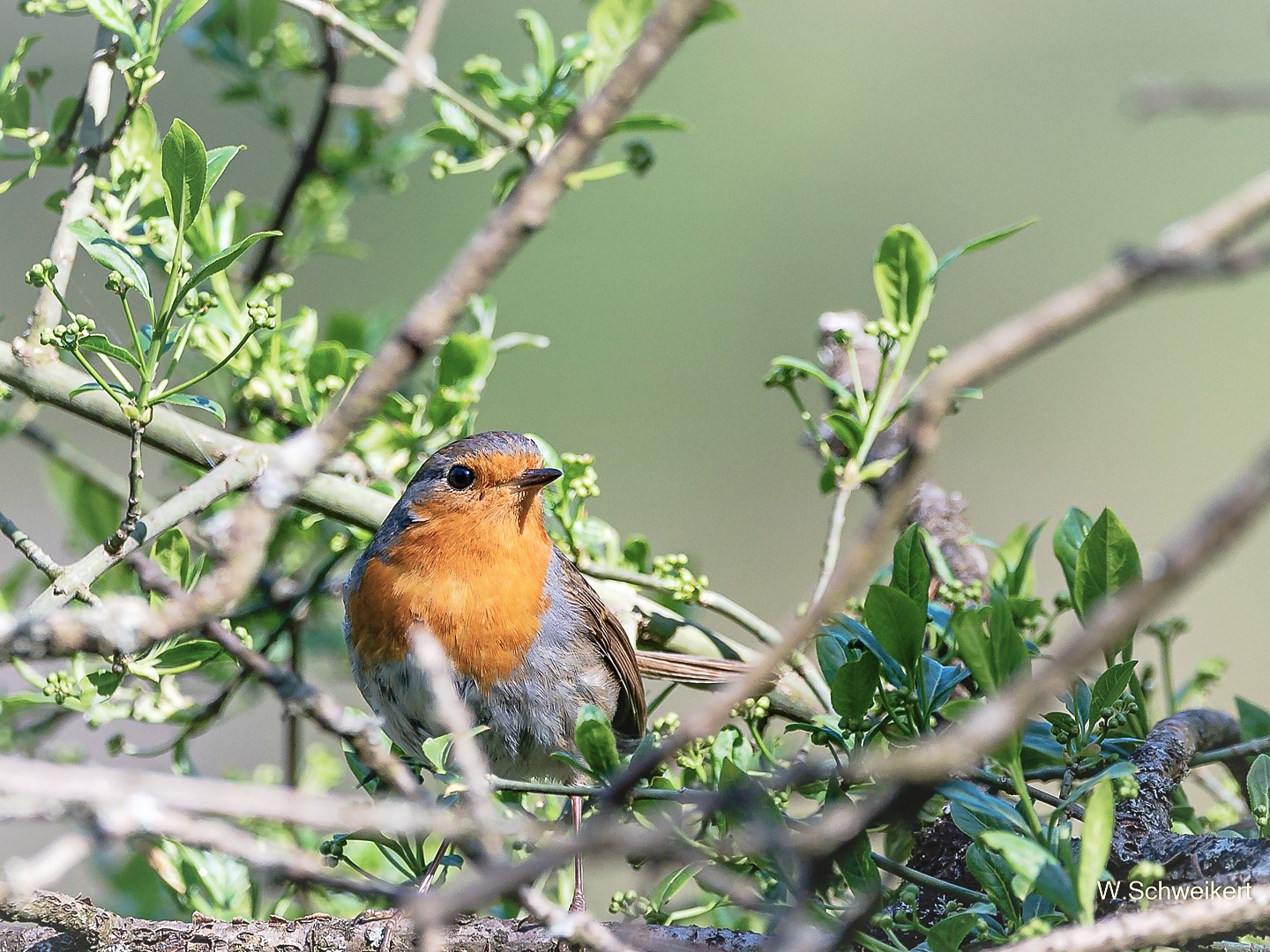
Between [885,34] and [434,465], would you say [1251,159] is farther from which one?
[434,465]

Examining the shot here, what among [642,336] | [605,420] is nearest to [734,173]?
[642,336]

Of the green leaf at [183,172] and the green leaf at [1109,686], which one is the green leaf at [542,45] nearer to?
the green leaf at [183,172]

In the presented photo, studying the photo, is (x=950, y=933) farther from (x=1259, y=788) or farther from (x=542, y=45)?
(x=542, y=45)

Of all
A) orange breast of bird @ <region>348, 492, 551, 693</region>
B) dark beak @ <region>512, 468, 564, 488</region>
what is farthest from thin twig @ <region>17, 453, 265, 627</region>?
orange breast of bird @ <region>348, 492, 551, 693</region>

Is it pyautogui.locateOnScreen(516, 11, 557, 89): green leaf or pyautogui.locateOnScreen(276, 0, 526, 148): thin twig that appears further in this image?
pyautogui.locateOnScreen(516, 11, 557, 89): green leaf

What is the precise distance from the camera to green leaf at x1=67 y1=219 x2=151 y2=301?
190cm

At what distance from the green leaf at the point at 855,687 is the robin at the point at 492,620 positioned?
92 cm

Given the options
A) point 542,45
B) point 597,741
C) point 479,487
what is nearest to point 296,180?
point 542,45

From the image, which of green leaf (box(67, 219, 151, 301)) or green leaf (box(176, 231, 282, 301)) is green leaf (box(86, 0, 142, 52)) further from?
green leaf (box(176, 231, 282, 301))

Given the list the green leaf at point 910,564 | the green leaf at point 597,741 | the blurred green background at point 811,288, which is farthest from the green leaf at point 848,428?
the blurred green background at point 811,288

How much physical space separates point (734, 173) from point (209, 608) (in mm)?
11516

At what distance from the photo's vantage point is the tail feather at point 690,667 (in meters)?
2.80

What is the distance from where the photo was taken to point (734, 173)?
1184 cm

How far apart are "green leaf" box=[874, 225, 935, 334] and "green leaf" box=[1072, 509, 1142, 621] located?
62cm
